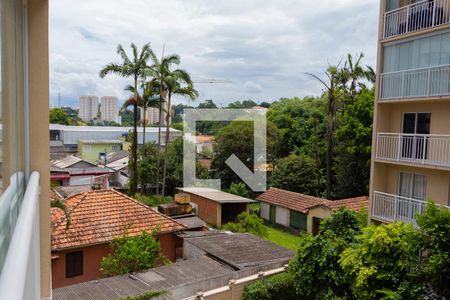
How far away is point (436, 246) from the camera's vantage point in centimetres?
685

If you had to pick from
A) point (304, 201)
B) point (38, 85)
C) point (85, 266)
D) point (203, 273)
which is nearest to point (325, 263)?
point (203, 273)

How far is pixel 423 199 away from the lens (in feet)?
35.0

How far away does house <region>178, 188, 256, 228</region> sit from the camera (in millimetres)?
19797

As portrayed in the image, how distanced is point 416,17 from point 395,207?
581 cm

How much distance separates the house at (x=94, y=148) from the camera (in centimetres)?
4302

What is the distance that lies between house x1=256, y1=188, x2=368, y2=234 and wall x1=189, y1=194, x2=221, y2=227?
3659 mm

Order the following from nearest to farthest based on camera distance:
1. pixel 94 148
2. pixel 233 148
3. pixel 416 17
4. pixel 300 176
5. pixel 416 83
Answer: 1. pixel 416 83
2. pixel 416 17
3. pixel 300 176
4. pixel 233 148
5. pixel 94 148

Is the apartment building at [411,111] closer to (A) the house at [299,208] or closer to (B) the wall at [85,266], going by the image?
(A) the house at [299,208]

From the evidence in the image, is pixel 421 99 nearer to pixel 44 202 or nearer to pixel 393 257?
pixel 393 257

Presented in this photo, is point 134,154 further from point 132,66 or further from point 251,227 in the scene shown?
point 251,227

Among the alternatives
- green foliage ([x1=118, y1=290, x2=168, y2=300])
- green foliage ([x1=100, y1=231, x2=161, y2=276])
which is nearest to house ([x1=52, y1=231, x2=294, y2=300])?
green foliage ([x1=118, y1=290, x2=168, y2=300])

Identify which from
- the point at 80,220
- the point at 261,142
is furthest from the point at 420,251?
the point at 261,142

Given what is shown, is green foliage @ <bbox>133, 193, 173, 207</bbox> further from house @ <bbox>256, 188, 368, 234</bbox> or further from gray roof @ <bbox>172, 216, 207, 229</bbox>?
house @ <bbox>256, 188, 368, 234</bbox>

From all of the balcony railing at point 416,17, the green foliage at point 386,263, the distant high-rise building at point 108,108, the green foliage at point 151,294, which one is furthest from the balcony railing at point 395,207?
the distant high-rise building at point 108,108
